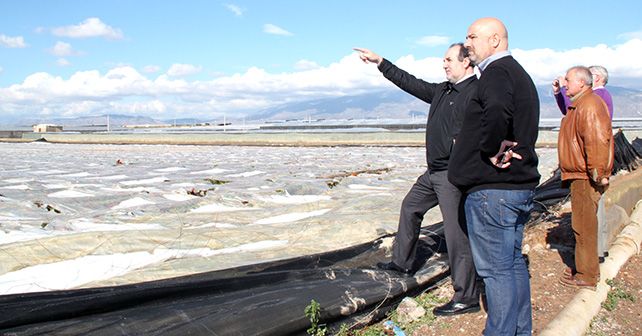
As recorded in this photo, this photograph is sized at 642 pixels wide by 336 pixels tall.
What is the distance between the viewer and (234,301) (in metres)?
2.40

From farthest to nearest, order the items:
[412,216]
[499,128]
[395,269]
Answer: [395,269]
[412,216]
[499,128]

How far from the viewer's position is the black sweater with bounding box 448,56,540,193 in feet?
7.39

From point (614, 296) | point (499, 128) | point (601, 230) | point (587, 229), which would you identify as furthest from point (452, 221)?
point (601, 230)

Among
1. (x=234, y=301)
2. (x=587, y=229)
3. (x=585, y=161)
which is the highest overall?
(x=585, y=161)

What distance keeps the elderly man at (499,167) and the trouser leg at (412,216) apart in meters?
0.66

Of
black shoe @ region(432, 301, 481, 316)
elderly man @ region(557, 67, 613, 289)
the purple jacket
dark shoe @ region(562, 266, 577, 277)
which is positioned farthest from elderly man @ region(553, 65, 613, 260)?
black shoe @ region(432, 301, 481, 316)

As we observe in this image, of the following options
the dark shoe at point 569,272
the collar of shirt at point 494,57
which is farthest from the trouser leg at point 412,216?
the dark shoe at point 569,272

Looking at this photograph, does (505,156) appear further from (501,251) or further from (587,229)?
(587,229)

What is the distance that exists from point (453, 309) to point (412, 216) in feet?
2.07

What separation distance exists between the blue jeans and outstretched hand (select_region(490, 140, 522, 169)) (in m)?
0.13

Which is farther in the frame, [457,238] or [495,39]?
[457,238]

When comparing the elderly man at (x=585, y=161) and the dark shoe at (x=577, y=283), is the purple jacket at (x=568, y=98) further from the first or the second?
the dark shoe at (x=577, y=283)

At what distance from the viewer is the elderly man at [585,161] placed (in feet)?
11.3

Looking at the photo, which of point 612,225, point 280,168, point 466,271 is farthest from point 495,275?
point 280,168
